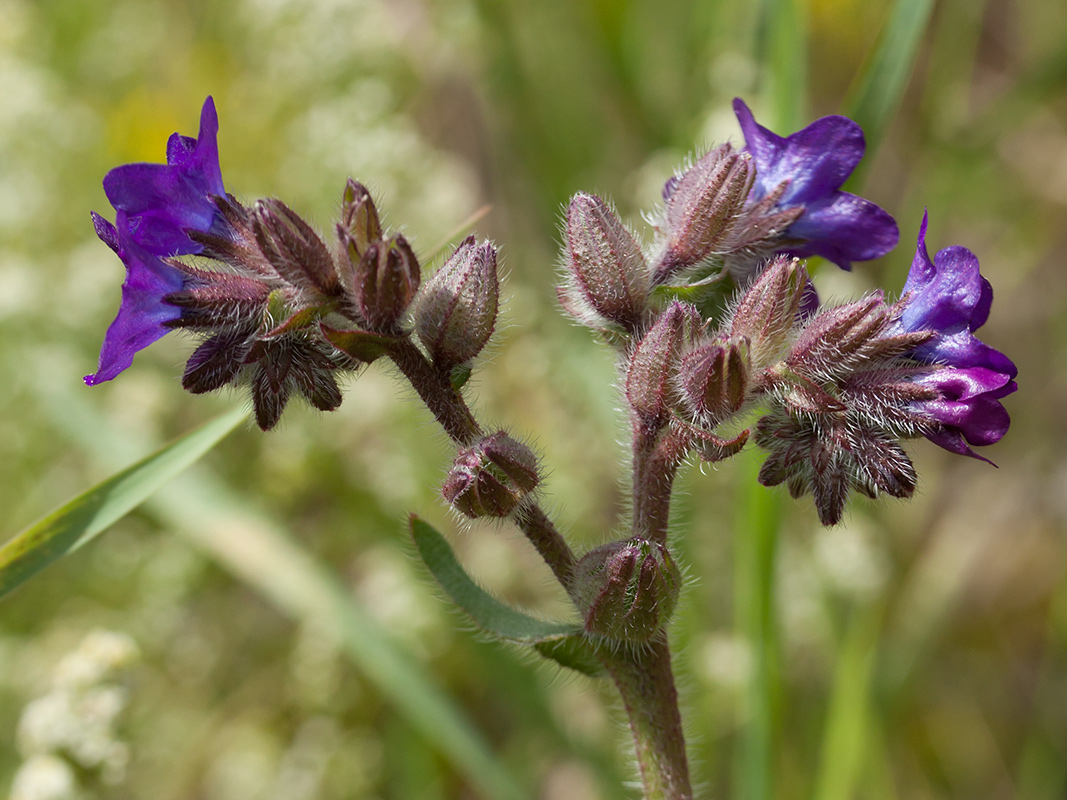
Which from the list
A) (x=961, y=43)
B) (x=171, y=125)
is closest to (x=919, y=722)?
(x=961, y=43)

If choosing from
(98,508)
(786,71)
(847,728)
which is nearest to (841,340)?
(786,71)

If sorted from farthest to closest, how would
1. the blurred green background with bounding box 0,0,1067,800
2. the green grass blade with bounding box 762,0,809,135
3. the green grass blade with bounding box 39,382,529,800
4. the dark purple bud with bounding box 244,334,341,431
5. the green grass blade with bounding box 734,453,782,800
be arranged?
the blurred green background with bounding box 0,0,1067,800 < the green grass blade with bounding box 39,382,529,800 < the green grass blade with bounding box 762,0,809,135 < the green grass blade with bounding box 734,453,782,800 < the dark purple bud with bounding box 244,334,341,431

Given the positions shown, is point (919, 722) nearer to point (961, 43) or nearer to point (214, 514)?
point (214, 514)

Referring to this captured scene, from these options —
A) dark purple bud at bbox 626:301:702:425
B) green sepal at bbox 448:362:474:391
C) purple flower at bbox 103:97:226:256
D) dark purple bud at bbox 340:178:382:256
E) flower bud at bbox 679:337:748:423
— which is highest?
purple flower at bbox 103:97:226:256

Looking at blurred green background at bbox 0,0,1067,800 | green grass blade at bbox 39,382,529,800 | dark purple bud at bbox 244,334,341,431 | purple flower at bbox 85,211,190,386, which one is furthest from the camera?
blurred green background at bbox 0,0,1067,800

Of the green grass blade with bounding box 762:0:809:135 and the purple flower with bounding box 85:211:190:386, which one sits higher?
the green grass blade with bounding box 762:0:809:135

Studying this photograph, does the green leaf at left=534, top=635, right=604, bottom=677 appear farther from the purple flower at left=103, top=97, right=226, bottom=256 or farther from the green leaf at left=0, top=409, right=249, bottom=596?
the purple flower at left=103, top=97, right=226, bottom=256

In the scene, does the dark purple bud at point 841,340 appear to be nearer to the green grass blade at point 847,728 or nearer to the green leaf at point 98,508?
the green leaf at point 98,508

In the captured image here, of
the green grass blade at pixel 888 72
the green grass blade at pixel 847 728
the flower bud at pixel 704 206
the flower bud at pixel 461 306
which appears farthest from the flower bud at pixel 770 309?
the green grass blade at pixel 847 728

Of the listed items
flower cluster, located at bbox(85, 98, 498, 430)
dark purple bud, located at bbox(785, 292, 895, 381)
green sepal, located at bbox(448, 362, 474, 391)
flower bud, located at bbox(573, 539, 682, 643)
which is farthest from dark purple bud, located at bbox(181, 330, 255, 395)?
dark purple bud, located at bbox(785, 292, 895, 381)
